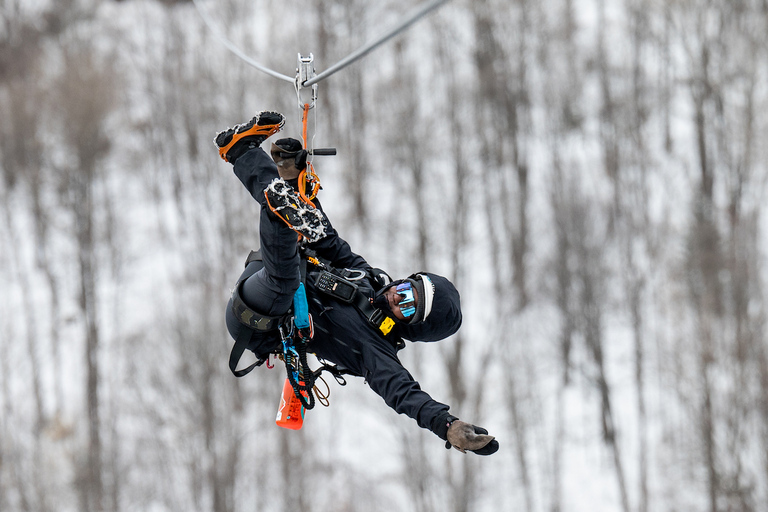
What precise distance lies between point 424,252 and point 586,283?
367cm

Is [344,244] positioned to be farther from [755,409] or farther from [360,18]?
[360,18]

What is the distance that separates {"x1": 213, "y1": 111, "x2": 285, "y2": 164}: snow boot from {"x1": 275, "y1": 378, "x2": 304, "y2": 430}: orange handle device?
1.29m

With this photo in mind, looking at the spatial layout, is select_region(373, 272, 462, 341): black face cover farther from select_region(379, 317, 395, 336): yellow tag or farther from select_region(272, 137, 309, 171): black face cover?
select_region(272, 137, 309, 171): black face cover

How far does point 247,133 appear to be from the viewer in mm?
3828

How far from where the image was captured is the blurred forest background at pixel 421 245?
17828mm

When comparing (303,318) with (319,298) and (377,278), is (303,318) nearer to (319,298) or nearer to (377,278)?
(319,298)

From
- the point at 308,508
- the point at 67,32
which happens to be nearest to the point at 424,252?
the point at 308,508

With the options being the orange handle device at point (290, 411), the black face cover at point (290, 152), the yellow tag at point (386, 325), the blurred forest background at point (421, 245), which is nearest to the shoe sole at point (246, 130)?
the black face cover at point (290, 152)

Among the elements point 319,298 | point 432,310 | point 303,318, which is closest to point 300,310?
point 303,318

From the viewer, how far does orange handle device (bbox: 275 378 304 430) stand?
4.49m

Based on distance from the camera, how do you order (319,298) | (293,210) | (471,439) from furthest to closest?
(319,298), (293,210), (471,439)

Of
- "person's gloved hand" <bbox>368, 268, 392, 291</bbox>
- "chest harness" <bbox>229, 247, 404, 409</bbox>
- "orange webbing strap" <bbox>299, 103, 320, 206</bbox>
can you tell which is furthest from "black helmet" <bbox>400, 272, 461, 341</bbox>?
"orange webbing strap" <bbox>299, 103, 320, 206</bbox>

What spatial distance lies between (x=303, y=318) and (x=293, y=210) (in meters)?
0.65

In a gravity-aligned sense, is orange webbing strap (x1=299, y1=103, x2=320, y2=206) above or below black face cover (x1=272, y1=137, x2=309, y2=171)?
below
